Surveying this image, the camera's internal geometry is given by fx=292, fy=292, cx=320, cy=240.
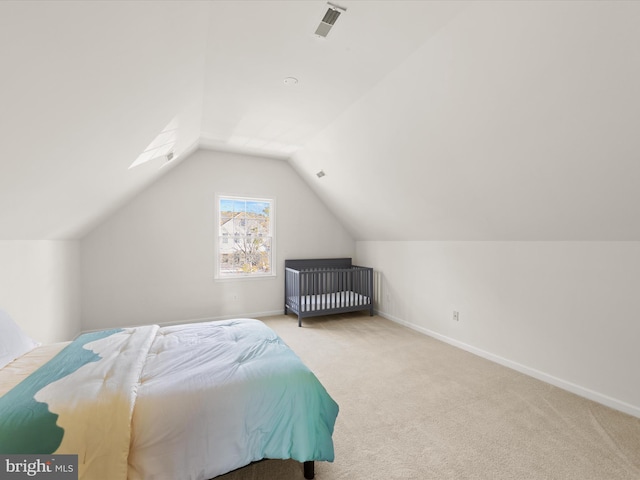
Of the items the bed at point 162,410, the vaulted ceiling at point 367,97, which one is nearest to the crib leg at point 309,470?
the bed at point 162,410

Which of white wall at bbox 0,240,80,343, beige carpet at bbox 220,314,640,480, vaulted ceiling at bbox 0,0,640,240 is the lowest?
beige carpet at bbox 220,314,640,480

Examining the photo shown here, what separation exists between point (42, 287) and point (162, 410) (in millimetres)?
2433

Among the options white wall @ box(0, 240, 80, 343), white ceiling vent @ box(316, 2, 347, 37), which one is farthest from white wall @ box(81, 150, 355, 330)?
white ceiling vent @ box(316, 2, 347, 37)

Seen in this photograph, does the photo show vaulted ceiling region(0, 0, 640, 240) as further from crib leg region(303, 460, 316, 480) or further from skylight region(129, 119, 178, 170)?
crib leg region(303, 460, 316, 480)

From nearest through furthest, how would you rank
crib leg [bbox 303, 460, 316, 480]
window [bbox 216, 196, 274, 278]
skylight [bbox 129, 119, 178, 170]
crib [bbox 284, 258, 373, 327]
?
crib leg [bbox 303, 460, 316, 480] < skylight [bbox 129, 119, 178, 170] < crib [bbox 284, 258, 373, 327] < window [bbox 216, 196, 274, 278]

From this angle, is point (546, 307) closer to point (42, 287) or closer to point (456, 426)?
point (456, 426)

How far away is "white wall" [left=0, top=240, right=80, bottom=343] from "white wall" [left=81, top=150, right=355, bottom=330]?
1.08ft

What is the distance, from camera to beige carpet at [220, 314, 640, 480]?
1.71 m

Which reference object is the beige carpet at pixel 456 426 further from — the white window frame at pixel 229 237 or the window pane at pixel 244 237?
the window pane at pixel 244 237

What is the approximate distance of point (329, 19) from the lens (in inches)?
71.4

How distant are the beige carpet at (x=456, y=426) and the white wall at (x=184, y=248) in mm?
1982

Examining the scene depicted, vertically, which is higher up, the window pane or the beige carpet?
the window pane

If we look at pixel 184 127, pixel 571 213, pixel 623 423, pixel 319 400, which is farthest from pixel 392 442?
pixel 184 127

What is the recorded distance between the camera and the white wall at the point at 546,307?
2328 millimetres
